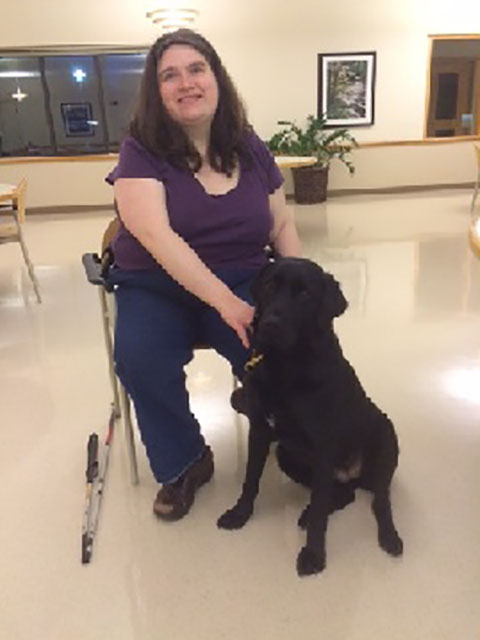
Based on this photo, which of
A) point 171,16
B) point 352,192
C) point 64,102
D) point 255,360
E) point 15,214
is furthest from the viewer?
point 352,192

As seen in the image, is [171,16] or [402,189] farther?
[402,189]

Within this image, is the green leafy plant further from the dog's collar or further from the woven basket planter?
the dog's collar

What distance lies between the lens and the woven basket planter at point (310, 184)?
252 inches

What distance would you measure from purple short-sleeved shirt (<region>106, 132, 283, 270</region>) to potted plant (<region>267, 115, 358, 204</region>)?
4942 mm

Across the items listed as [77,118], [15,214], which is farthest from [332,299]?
[77,118]

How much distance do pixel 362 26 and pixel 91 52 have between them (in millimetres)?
3054

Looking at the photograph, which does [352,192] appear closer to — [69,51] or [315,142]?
[315,142]

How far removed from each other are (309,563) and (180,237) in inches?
33.2

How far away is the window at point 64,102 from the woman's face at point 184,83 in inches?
214

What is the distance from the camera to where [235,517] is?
1.50m

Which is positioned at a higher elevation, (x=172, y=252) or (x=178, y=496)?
(x=172, y=252)

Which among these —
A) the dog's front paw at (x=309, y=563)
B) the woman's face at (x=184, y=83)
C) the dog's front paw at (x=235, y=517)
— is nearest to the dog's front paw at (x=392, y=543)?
the dog's front paw at (x=309, y=563)

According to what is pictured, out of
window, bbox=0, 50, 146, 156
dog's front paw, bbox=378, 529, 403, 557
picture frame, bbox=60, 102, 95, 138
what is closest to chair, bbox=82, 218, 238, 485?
dog's front paw, bbox=378, 529, 403, 557

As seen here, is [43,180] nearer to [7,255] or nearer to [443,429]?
[7,255]
